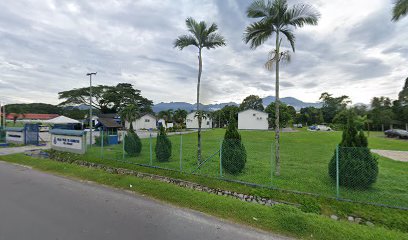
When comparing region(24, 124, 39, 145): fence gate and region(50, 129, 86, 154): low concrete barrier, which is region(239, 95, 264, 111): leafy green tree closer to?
region(24, 124, 39, 145): fence gate

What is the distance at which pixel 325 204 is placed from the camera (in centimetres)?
608

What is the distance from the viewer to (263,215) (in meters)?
5.52

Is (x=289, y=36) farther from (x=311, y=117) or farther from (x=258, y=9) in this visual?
(x=311, y=117)

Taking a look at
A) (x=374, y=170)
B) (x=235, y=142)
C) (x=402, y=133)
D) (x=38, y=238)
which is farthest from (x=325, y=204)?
(x=402, y=133)

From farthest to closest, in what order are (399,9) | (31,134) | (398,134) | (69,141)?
(398,134) < (31,134) < (69,141) < (399,9)

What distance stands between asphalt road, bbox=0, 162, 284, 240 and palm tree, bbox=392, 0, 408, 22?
15.1 metres

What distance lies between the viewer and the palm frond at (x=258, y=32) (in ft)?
28.7

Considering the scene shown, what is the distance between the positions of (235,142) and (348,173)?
386 cm

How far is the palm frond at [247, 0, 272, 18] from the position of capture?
8406mm

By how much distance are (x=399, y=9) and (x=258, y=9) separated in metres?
10.1

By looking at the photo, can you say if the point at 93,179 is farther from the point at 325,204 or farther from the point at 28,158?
the point at 325,204

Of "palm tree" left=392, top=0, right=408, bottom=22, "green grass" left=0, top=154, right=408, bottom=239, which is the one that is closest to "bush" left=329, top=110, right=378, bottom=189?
"green grass" left=0, top=154, right=408, bottom=239

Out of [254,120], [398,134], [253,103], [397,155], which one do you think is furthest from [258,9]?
[253,103]

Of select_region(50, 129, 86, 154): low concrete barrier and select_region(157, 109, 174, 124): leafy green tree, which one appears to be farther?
select_region(157, 109, 174, 124): leafy green tree
